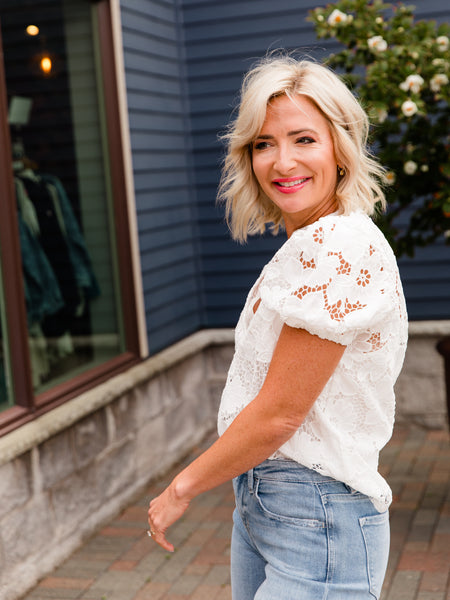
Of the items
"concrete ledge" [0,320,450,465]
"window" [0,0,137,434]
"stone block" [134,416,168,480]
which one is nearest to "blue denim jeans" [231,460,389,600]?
"concrete ledge" [0,320,450,465]

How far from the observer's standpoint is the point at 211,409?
6.71 m

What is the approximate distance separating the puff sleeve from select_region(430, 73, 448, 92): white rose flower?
2.94 m

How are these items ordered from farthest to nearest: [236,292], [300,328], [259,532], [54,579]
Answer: [236,292]
[54,579]
[259,532]
[300,328]

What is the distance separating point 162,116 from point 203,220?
0.94 meters

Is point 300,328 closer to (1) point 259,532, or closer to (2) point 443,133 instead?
(1) point 259,532

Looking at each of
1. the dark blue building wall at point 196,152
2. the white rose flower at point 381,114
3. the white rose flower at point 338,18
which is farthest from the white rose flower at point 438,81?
the dark blue building wall at point 196,152

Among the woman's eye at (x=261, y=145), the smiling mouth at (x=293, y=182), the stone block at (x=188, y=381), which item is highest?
the woman's eye at (x=261, y=145)

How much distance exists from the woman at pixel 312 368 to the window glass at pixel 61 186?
2.91m

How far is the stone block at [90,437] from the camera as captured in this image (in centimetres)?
458

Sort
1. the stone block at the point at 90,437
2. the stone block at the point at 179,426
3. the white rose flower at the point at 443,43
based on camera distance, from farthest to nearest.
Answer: the stone block at the point at 179,426 → the stone block at the point at 90,437 → the white rose flower at the point at 443,43

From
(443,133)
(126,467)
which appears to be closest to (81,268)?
(126,467)

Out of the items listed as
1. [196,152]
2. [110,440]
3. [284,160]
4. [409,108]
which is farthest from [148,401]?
[284,160]

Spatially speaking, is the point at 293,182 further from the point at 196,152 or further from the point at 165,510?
the point at 196,152

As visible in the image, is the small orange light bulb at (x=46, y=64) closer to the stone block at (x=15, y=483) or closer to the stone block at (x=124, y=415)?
the stone block at (x=124, y=415)
